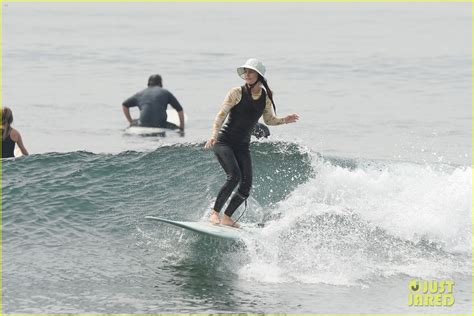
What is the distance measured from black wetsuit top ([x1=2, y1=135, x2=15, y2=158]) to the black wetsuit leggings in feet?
15.1

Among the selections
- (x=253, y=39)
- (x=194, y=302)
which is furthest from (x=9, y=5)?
A: (x=194, y=302)

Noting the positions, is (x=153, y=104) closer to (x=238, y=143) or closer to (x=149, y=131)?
(x=149, y=131)

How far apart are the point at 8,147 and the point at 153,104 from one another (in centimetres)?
737

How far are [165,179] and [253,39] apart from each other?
3657cm

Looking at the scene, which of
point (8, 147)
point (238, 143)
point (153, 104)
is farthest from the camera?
point (153, 104)

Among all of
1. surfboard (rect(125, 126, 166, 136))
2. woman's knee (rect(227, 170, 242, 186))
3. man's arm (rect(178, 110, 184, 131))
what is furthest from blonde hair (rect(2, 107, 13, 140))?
surfboard (rect(125, 126, 166, 136))

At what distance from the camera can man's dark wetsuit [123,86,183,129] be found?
71.6ft

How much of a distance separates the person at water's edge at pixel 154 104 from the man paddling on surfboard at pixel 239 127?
10.1 metres

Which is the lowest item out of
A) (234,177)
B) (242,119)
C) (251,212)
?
(251,212)

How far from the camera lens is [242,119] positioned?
1172cm

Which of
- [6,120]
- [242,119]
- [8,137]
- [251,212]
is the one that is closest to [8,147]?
[8,137]

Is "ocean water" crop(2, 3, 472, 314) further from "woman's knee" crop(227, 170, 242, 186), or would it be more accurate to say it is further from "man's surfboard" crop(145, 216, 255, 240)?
"woman's knee" crop(227, 170, 242, 186)

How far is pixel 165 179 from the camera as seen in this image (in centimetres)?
1490

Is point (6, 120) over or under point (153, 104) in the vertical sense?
over
